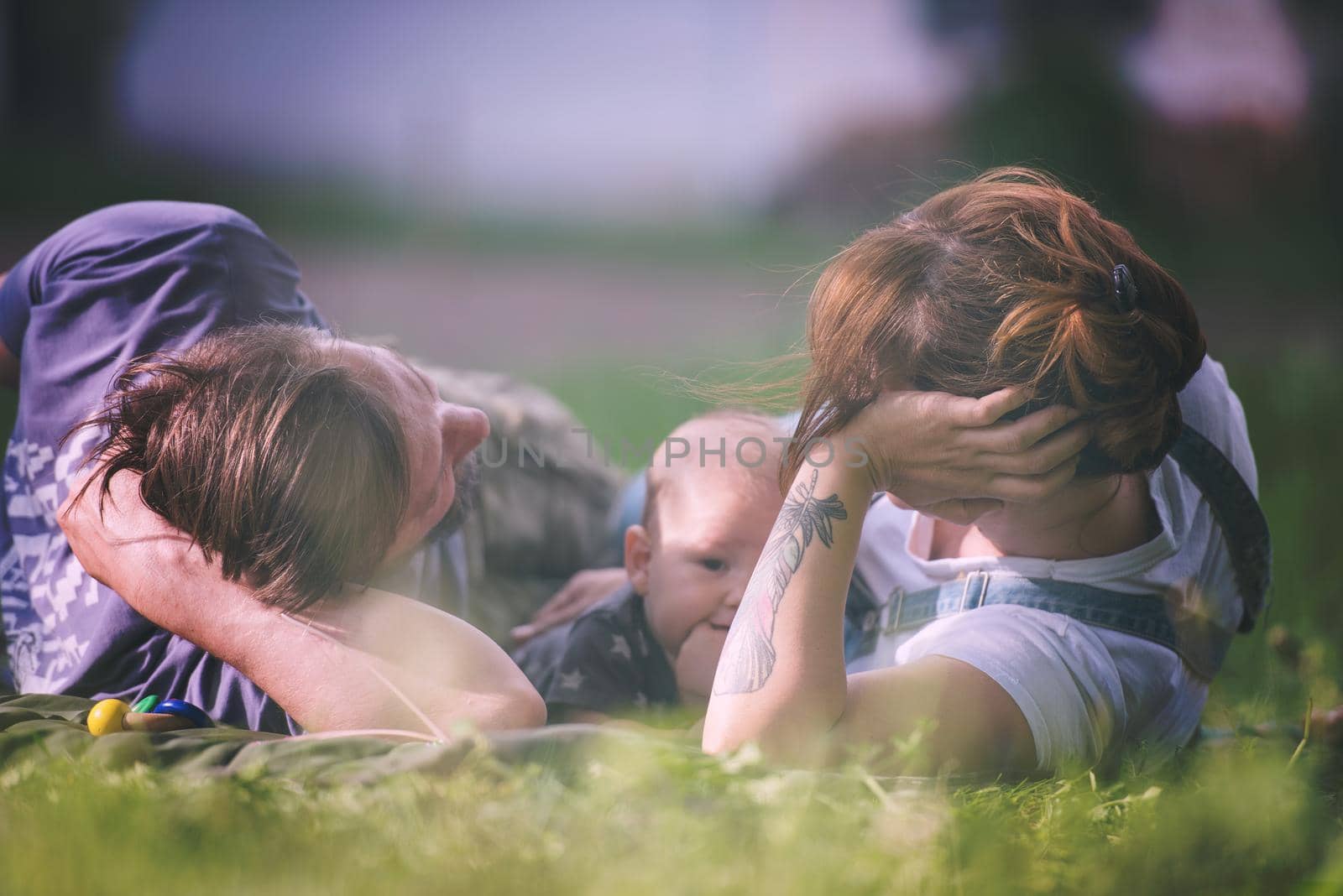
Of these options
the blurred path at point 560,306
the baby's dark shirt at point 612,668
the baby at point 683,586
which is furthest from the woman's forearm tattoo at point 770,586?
the blurred path at point 560,306

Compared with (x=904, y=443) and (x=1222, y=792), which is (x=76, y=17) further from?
(x=1222, y=792)

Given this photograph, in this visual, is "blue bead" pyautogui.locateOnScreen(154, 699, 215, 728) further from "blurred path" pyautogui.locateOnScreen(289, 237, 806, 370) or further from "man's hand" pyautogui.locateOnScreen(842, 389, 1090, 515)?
"blurred path" pyautogui.locateOnScreen(289, 237, 806, 370)

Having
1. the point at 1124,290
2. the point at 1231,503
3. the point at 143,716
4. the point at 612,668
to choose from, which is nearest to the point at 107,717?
the point at 143,716

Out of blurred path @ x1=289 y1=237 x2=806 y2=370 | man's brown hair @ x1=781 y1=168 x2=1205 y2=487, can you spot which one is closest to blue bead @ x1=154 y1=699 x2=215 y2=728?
man's brown hair @ x1=781 y1=168 x2=1205 y2=487

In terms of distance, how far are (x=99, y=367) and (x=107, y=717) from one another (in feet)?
1.86

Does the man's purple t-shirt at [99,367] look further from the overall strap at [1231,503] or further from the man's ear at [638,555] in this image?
the overall strap at [1231,503]

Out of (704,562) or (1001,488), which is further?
(704,562)

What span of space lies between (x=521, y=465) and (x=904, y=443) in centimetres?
107

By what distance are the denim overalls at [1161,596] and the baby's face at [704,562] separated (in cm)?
21

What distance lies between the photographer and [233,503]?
127 cm

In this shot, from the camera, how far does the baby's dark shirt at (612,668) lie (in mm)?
1626

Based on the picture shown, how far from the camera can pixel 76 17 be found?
11.6 ft

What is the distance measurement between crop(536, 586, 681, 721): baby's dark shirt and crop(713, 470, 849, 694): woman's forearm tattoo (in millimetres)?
426

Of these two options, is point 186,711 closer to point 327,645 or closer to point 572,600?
point 327,645
